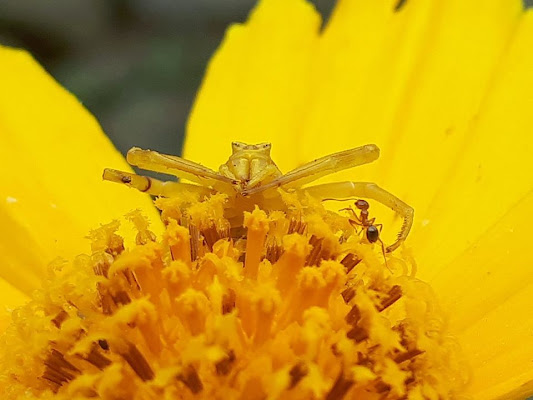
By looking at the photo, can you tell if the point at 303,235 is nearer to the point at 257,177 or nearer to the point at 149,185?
the point at 257,177

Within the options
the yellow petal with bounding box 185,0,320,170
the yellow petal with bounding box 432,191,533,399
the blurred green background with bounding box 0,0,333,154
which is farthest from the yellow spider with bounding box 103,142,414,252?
the blurred green background with bounding box 0,0,333,154

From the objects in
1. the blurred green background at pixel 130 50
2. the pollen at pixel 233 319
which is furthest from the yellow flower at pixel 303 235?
the blurred green background at pixel 130 50

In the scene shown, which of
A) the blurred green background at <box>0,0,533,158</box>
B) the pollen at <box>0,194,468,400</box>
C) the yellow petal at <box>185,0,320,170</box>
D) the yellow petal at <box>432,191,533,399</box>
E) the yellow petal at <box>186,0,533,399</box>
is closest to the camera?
the pollen at <box>0,194,468,400</box>

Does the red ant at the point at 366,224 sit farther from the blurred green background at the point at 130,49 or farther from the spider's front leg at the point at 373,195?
the blurred green background at the point at 130,49

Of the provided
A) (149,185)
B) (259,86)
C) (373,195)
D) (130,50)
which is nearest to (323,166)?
(373,195)

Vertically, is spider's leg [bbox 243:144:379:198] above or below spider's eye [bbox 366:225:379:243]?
above

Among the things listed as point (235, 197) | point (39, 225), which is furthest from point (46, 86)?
point (235, 197)

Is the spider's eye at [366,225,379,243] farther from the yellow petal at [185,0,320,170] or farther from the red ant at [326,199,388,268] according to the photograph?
the yellow petal at [185,0,320,170]
